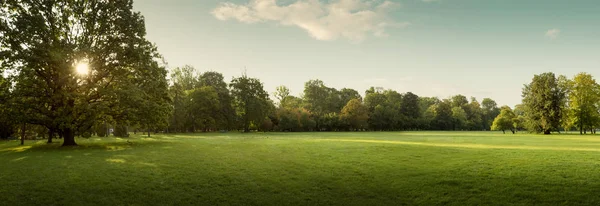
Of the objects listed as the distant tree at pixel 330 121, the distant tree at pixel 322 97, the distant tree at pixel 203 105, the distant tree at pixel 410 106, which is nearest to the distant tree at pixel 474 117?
the distant tree at pixel 410 106

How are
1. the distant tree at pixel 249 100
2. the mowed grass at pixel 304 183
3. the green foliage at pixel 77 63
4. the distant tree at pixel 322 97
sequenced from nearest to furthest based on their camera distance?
the mowed grass at pixel 304 183, the green foliage at pixel 77 63, the distant tree at pixel 249 100, the distant tree at pixel 322 97

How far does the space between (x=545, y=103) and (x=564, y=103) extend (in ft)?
17.0

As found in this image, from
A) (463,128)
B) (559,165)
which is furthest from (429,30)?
(463,128)

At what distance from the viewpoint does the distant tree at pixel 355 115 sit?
106 meters

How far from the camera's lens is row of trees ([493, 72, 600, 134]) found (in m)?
69.2

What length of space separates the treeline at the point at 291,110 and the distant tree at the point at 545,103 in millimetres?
45966

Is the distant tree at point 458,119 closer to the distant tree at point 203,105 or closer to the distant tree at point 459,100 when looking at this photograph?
the distant tree at point 459,100

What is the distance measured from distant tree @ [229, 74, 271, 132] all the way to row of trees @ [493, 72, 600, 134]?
65.4 m

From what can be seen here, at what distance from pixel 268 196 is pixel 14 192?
29.7 feet

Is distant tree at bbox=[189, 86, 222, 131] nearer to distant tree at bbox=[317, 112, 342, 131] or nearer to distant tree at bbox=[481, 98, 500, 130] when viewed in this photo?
distant tree at bbox=[317, 112, 342, 131]

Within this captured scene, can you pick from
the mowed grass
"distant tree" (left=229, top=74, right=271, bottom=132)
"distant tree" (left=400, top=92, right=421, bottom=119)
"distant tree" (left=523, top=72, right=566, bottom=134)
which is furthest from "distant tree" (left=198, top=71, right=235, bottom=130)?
"distant tree" (left=523, top=72, right=566, bottom=134)

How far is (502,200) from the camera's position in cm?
1049

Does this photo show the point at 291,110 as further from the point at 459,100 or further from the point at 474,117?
the point at 459,100

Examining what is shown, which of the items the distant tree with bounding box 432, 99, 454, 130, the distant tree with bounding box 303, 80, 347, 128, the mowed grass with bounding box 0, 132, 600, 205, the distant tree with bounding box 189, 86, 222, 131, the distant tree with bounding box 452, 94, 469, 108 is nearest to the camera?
A: the mowed grass with bounding box 0, 132, 600, 205
